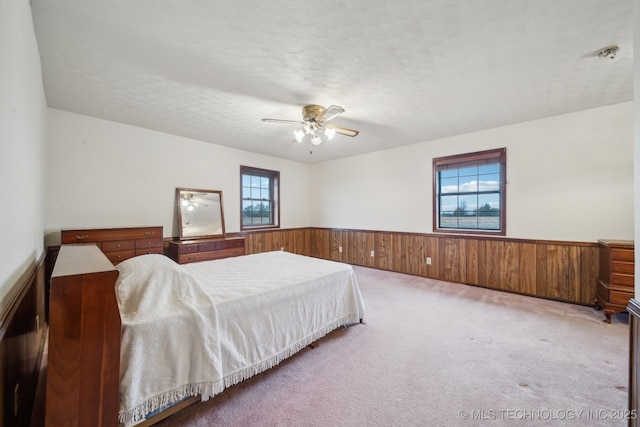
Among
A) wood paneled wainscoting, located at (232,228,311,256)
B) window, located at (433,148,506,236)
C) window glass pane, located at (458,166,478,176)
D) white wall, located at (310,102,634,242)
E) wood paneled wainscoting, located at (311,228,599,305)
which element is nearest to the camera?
white wall, located at (310,102,634,242)

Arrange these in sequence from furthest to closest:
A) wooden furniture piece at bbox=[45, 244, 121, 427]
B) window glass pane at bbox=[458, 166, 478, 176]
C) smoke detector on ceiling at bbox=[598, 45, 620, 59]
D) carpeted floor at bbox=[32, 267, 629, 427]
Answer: window glass pane at bbox=[458, 166, 478, 176]
smoke detector on ceiling at bbox=[598, 45, 620, 59]
carpeted floor at bbox=[32, 267, 629, 427]
wooden furniture piece at bbox=[45, 244, 121, 427]

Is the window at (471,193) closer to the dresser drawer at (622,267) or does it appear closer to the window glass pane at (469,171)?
the window glass pane at (469,171)

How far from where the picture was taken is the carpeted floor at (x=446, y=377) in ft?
5.02

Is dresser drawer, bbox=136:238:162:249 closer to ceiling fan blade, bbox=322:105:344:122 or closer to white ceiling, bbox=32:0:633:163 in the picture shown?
white ceiling, bbox=32:0:633:163

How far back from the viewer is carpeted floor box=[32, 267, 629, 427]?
153 centimetres

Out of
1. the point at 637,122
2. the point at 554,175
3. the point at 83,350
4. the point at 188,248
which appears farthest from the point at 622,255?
the point at 188,248

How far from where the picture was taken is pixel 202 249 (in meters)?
3.97

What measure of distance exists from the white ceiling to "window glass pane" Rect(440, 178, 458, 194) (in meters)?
1.21

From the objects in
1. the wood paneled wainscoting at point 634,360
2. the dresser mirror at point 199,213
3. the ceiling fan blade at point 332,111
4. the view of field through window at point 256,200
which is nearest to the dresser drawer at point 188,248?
the dresser mirror at point 199,213

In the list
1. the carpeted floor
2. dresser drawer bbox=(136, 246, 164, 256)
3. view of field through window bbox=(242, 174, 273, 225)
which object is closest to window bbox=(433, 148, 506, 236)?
the carpeted floor

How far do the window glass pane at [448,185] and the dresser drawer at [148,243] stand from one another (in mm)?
4642

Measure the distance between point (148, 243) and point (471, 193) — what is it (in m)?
5.04

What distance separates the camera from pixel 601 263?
9.93 ft

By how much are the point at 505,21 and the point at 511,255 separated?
3.27 meters
